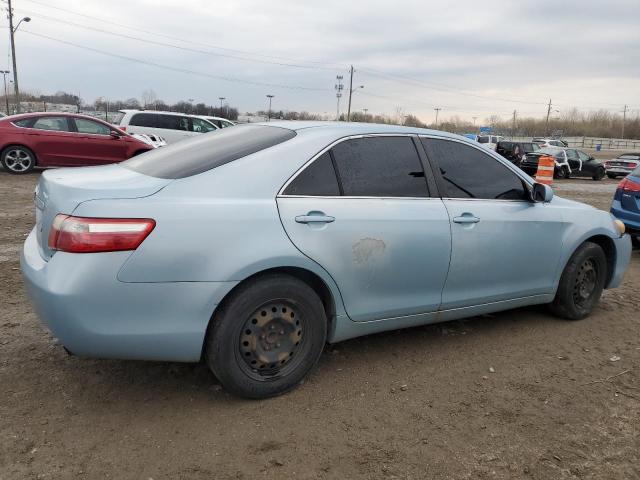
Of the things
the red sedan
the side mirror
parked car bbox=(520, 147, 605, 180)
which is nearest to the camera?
the side mirror

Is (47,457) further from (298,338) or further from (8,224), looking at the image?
(8,224)

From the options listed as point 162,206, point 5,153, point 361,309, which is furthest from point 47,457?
point 5,153

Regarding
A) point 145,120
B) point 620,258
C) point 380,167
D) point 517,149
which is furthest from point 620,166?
point 380,167

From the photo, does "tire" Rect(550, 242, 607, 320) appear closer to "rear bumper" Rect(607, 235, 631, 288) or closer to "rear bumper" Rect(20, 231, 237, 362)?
"rear bumper" Rect(607, 235, 631, 288)

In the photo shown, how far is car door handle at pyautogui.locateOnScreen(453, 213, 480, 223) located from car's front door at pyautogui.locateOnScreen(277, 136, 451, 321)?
0.09 meters

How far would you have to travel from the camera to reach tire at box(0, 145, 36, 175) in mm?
12406

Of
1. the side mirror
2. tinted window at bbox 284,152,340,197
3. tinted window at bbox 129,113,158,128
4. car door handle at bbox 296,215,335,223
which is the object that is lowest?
car door handle at bbox 296,215,335,223

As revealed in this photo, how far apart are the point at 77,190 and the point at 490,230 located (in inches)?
104

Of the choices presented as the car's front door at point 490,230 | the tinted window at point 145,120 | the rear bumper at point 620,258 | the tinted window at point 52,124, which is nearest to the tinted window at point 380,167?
the car's front door at point 490,230

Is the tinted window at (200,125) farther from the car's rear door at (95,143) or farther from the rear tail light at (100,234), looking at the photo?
the rear tail light at (100,234)

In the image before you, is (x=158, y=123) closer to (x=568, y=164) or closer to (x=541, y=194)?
(x=541, y=194)

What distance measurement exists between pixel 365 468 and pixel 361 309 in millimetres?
999

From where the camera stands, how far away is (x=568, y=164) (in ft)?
78.7

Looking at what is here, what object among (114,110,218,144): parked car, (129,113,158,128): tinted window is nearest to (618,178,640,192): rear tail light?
(114,110,218,144): parked car
